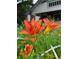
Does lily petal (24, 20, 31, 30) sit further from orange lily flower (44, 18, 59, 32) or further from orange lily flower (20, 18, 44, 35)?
orange lily flower (44, 18, 59, 32)

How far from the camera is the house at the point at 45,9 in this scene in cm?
270

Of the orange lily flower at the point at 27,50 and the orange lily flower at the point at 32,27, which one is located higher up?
the orange lily flower at the point at 32,27

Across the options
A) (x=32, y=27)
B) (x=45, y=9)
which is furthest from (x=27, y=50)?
(x=45, y=9)

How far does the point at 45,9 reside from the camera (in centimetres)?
273

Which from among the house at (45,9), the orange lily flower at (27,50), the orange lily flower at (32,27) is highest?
the house at (45,9)

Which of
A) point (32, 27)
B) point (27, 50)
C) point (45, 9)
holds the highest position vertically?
point (45, 9)

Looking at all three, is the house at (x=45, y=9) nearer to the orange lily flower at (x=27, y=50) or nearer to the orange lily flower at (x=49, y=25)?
the orange lily flower at (x=49, y=25)

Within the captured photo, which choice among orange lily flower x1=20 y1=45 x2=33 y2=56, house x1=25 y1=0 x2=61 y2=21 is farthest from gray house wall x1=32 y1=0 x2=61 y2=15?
orange lily flower x1=20 y1=45 x2=33 y2=56

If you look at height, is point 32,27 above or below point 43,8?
below

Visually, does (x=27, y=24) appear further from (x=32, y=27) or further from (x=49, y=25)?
(x=49, y=25)

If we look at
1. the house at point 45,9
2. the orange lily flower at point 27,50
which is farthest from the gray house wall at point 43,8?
the orange lily flower at point 27,50
